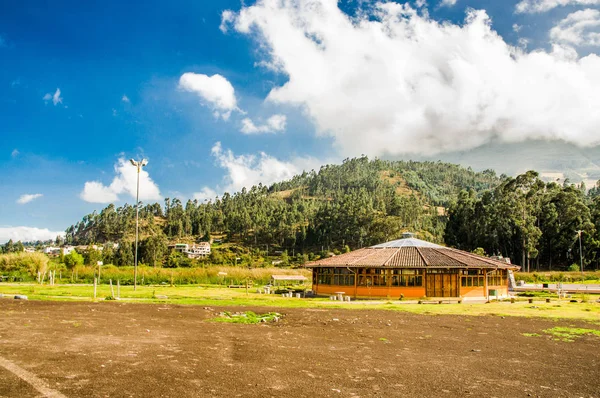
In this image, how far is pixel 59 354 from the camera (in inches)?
429

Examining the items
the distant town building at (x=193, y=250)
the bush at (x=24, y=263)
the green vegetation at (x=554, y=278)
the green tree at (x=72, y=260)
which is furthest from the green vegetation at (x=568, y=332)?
the distant town building at (x=193, y=250)

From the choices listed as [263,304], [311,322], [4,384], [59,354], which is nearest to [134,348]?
[59,354]

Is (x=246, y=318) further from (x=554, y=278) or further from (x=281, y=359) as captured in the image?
(x=554, y=278)

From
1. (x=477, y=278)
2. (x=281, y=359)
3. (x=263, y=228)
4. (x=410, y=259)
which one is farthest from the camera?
(x=263, y=228)

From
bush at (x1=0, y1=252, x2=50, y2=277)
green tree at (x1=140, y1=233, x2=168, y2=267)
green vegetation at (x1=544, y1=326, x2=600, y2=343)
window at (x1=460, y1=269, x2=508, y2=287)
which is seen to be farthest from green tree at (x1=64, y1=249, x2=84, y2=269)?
green vegetation at (x1=544, y1=326, x2=600, y2=343)

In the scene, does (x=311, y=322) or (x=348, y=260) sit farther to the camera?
(x=348, y=260)

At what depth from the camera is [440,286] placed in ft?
113

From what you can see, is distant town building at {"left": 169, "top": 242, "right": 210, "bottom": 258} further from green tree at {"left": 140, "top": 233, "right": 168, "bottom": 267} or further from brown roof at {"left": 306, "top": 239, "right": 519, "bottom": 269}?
brown roof at {"left": 306, "top": 239, "right": 519, "bottom": 269}

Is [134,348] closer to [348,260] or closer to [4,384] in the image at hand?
[4,384]

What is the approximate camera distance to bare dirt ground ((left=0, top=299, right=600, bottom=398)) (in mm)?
8602

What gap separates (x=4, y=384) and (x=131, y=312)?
1376 cm

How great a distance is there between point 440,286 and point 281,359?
1016 inches

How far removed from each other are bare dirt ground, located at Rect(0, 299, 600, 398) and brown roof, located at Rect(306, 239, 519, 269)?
14.9 metres

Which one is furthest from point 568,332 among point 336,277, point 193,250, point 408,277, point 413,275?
point 193,250
